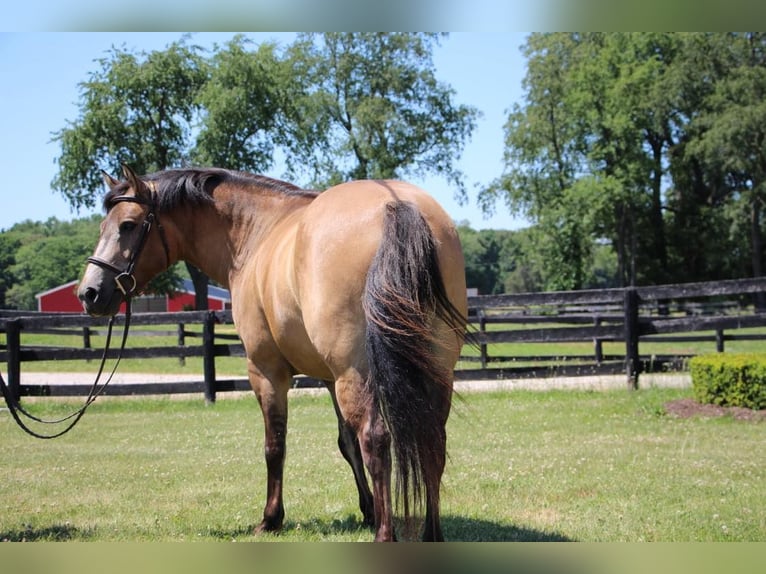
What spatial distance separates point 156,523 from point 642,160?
36.7 metres

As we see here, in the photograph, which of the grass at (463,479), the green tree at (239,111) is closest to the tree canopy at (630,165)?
the green tree at (239,111)

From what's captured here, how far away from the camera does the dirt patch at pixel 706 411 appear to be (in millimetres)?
7996

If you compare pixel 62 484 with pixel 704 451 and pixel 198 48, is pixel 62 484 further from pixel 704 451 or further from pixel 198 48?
pixel 198 48

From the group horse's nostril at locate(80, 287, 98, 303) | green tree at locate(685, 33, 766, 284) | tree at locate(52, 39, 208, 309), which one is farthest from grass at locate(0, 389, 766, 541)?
green tree at locate(685, 33, 766, 284)

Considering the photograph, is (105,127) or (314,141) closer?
(105,127)

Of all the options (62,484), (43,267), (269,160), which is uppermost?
(269,160)

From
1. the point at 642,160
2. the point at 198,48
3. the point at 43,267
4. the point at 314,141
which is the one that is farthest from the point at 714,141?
the point at 43,267

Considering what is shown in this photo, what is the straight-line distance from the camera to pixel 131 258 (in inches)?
167

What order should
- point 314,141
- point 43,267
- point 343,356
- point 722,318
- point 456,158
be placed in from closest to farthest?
point 343,356 → point 722,318 → point 43,267 → point 314,141 → point 456,158

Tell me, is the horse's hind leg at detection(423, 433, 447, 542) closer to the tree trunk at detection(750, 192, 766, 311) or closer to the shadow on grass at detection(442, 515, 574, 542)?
the shadow on grass at detection(442, 515, 574, 542)

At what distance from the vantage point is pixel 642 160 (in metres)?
36.5

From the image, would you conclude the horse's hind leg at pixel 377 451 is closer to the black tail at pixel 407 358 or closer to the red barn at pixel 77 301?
the black tail at pixel 407 358

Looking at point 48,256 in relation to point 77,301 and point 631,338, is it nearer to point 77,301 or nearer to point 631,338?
point 77,301

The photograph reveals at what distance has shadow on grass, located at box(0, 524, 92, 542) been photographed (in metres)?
4.15
